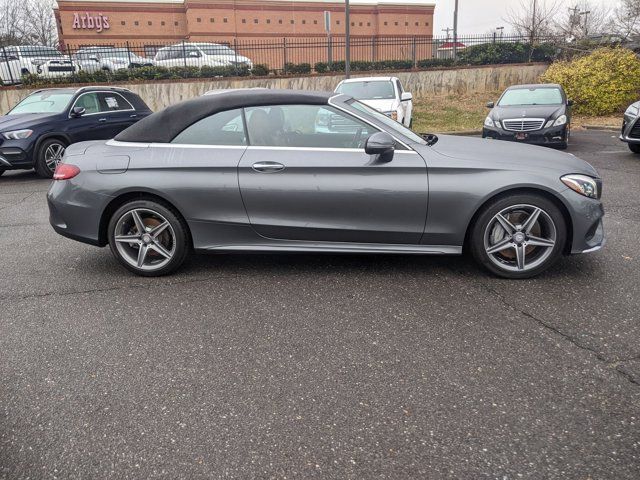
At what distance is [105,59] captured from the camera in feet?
77.6

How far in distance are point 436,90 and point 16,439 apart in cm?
2169

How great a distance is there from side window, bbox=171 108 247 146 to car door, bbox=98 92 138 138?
23.9 ft

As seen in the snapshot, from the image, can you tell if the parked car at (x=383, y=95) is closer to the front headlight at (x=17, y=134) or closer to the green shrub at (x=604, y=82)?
the front headlight at (x=17, y=134)

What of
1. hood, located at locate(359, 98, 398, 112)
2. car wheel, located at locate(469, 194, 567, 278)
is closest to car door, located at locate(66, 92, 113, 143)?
hood, located at locate(359, 98, 398, 112)

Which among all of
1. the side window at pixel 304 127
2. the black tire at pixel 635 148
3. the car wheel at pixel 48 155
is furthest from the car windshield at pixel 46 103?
the black tire at pixel 635 148

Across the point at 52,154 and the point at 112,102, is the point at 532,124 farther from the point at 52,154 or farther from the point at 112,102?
the point at 52,154

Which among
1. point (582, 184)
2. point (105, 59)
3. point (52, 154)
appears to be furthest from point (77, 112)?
point (105, 59)

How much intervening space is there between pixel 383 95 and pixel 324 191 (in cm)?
953

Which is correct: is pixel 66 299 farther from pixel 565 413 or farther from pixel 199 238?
pixel 565 413

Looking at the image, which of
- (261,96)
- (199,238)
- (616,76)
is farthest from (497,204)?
(616,76)

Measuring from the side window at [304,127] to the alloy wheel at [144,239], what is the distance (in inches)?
41.7

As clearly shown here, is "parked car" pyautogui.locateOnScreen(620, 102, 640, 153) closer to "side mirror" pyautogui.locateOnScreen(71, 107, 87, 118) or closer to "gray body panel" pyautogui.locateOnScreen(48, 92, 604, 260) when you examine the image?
"gray body panel" pyautogui.locateOnScreen(48, 92, 604, 260)

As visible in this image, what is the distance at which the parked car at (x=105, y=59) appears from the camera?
21812 mm

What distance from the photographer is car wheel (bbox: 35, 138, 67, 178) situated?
9.71 meters
